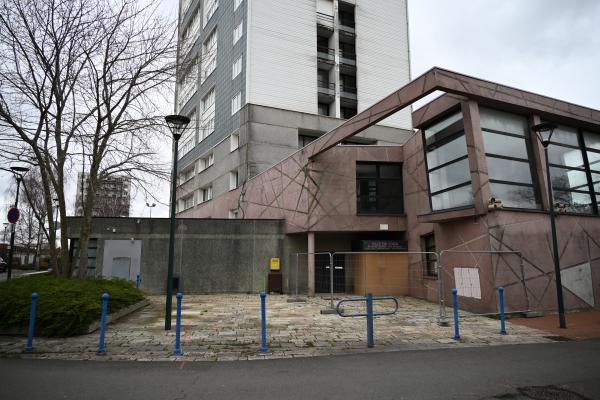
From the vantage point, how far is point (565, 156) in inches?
591

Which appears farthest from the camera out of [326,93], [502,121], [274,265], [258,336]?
[326,93]

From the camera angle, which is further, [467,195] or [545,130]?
[467,195]

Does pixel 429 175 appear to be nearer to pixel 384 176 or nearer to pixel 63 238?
pixel 384 176

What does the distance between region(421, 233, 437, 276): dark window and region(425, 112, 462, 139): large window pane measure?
431cm

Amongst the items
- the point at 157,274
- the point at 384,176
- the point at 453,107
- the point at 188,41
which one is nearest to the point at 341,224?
the point at 384,176

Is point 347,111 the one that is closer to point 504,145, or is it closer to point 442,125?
point 442,125

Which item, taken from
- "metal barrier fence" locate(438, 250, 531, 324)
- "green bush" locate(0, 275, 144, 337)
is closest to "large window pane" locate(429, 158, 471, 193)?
"metal barrier fence" locate(438, 250, 531, 324)

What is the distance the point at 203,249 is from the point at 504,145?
13.9m

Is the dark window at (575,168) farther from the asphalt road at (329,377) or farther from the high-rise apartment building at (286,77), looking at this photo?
the high-rise apartment building at (286,77)

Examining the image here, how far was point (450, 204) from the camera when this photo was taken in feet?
46.7

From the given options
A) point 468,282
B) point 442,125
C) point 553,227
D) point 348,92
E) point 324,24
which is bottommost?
point 468,282

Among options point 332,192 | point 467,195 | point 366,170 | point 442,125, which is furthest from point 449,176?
point 332,192

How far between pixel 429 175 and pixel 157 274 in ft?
43.6

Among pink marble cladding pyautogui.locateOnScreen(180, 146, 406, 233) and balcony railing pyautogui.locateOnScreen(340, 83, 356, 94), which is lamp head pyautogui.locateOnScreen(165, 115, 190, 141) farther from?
balcony railing pyautogui.locateOnScreen(340, 83, 356, 94)
